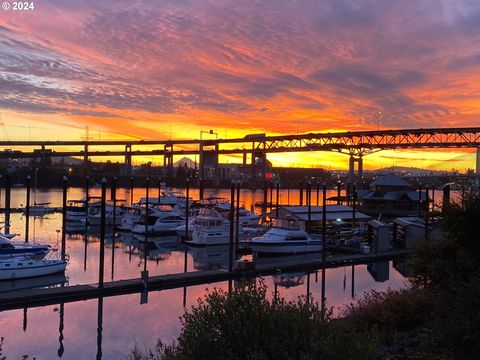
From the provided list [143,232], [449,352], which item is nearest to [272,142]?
[143,232]

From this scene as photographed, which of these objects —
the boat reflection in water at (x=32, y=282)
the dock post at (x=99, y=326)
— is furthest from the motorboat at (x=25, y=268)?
the dock post at (x=99, y=326)

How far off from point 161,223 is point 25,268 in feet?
70.8

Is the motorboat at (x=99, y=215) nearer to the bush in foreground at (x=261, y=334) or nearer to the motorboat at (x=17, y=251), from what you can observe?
the motorboat at (x=17, y=251)

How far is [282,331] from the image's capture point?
7.52 m

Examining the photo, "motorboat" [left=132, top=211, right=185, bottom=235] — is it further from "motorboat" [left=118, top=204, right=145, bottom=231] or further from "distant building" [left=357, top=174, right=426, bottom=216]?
"distant building" [left=357, top=174, right=426, bottom=216]

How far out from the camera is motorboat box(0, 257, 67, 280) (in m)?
25.5

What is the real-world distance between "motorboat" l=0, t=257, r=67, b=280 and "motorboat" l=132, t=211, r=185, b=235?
18.7 m

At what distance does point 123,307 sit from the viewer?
71.1 ft

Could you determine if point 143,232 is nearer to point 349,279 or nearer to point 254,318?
point 349,279

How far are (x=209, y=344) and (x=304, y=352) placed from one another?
4.66 feet

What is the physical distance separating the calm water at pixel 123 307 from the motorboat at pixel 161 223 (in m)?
7.85

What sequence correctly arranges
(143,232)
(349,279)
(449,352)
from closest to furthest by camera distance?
(449,352) → (349,279) → (143,232)

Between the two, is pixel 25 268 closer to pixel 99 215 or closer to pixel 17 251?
pixel 17 251

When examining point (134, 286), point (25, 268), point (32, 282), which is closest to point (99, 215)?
point (25, 268)
